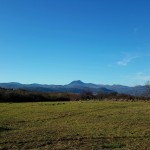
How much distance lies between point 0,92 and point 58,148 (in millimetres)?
67556

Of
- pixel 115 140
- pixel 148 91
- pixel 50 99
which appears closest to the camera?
pixel 115 140

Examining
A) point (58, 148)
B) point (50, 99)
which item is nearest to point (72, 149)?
point (58, 148)

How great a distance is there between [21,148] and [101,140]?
3975mm

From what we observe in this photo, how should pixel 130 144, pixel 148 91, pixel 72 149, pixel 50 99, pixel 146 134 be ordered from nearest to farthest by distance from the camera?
pixel 72 149 < pixel 130 144 < pixel 146 134 < pixel 50 99 < pixel 148 91

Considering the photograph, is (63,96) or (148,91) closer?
(63,96)

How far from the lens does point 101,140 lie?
15961 mm

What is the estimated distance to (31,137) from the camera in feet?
54.9

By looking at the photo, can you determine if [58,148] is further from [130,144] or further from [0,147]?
[130,144]

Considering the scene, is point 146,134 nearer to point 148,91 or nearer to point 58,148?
point 58,148

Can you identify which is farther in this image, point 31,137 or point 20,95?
point 20,95

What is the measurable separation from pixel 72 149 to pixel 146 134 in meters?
6.55

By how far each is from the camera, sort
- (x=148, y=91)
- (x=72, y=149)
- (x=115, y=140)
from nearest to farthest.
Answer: (x=72, y=149), (x=115, y=140), (x=148, y=91)

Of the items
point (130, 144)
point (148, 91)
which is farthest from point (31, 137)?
point (148, 91)

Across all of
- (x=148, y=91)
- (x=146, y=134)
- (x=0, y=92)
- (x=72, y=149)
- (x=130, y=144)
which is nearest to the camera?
(x=72, y=149)
